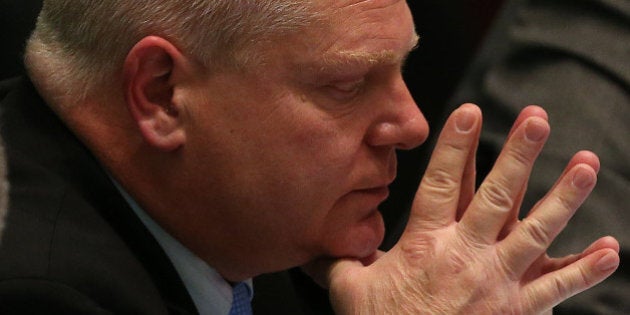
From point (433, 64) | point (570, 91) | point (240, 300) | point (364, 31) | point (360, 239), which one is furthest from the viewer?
point (433, 64)

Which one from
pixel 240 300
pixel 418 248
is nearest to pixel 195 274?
pixel 240 300

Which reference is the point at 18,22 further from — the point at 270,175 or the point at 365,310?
the point at 365,310

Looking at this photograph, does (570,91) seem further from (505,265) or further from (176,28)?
(176,28)

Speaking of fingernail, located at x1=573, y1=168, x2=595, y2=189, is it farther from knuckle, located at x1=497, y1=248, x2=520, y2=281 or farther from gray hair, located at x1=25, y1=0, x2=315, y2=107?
gray hair, located at x1=25, y1=0, x2=315, y2=107

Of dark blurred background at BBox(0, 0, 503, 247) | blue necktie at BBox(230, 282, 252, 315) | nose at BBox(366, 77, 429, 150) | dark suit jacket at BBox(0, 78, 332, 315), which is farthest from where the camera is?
dark blurred background at BBox(0, 0, 503, 247)

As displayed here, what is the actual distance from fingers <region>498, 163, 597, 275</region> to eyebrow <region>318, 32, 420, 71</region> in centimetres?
28

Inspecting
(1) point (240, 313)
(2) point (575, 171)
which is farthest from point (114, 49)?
(2) point (575, 171)

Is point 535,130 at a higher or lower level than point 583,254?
higher

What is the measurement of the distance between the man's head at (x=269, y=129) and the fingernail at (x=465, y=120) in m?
0.10

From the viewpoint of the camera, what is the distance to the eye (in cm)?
145

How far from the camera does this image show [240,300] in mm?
1663

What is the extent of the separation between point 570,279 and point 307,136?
0.39 metres

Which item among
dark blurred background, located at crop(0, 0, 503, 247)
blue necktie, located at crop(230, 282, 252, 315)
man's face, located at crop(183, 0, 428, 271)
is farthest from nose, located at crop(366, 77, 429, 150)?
dark blurred background, located at crop(0, 0, 503, 247)

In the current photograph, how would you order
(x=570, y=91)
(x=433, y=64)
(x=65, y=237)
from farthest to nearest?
(x=433, y=64)
(x=570, y=91)
(x=65, y=237)
